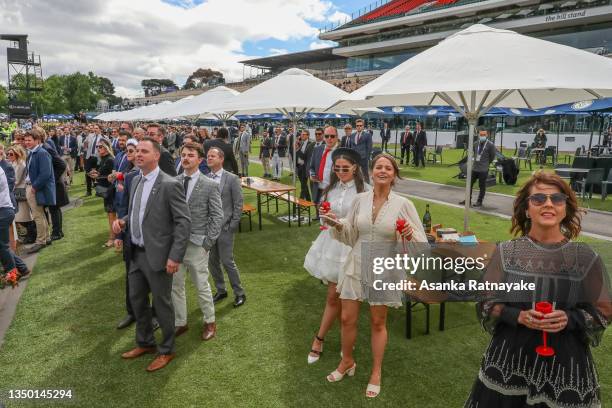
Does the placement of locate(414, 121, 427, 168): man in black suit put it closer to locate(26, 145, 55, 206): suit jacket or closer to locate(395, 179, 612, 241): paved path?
locate(395, 179, 612, 241): paved path

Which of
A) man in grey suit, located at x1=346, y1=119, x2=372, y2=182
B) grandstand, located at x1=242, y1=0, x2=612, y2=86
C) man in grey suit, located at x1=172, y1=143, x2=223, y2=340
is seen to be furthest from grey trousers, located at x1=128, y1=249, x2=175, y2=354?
grandstand, located at x1=242, y1=0, x2=612, y2=86

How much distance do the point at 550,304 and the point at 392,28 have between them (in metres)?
62.6

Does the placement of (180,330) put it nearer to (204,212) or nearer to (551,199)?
(204,212)

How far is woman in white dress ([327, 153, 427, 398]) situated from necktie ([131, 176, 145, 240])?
71.4 inches

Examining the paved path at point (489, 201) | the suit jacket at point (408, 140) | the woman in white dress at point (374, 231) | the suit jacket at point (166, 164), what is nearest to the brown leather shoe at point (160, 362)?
the woman in white dress at point (374, 231)

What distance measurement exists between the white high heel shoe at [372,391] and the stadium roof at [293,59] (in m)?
77.6

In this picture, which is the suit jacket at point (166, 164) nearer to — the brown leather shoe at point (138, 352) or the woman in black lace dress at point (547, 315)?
the brown leather shoe at point (138, 352)

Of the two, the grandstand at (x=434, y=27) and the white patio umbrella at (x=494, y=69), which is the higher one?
the grandstand at (x=434, y=27)

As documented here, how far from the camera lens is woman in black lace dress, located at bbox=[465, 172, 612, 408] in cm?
193

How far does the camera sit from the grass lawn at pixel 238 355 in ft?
11.3

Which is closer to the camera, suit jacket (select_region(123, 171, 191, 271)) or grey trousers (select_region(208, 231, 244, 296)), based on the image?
suit jacket (select_region(123, 171, 191, 271))

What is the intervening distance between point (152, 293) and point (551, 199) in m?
3.29

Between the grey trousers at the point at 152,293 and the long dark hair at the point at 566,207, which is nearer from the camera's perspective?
the long dark hair at the point at 566,207

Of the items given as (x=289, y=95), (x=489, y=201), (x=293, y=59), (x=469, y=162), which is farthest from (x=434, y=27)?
(x=469, y=162)
